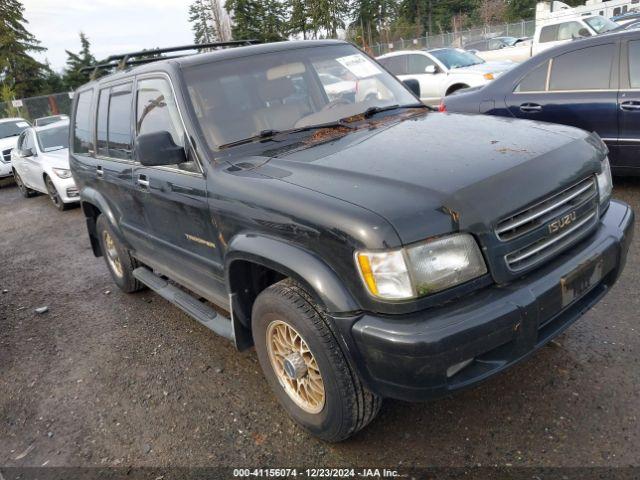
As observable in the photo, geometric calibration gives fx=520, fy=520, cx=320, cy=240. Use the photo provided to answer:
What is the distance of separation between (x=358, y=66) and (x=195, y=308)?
2.10 metres

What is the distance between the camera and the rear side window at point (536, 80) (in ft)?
19.3

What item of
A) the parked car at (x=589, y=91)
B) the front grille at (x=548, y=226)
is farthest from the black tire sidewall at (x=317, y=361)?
the parked car at (x=589, y=91)

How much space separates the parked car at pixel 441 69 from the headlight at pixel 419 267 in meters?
10.7

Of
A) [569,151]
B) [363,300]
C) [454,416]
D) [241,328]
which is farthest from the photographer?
[241,328]

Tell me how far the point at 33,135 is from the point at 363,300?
10609 millimetres

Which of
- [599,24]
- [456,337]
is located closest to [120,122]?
[456,337]

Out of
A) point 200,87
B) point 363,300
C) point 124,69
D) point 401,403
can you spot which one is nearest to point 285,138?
point 200,87

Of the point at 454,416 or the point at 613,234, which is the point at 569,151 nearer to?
the point at 613,234

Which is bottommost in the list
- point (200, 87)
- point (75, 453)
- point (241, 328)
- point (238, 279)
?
point (75, 453)

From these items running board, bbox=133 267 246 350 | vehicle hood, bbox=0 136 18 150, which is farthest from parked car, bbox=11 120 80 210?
running board, bbox=133 267 246 350

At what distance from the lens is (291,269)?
2.33 meters

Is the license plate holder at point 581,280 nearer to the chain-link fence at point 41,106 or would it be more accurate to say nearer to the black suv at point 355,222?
the black suv at point 355,222

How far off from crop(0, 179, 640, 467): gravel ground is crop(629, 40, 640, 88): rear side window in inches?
69.0

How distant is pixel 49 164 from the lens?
31.2ft
